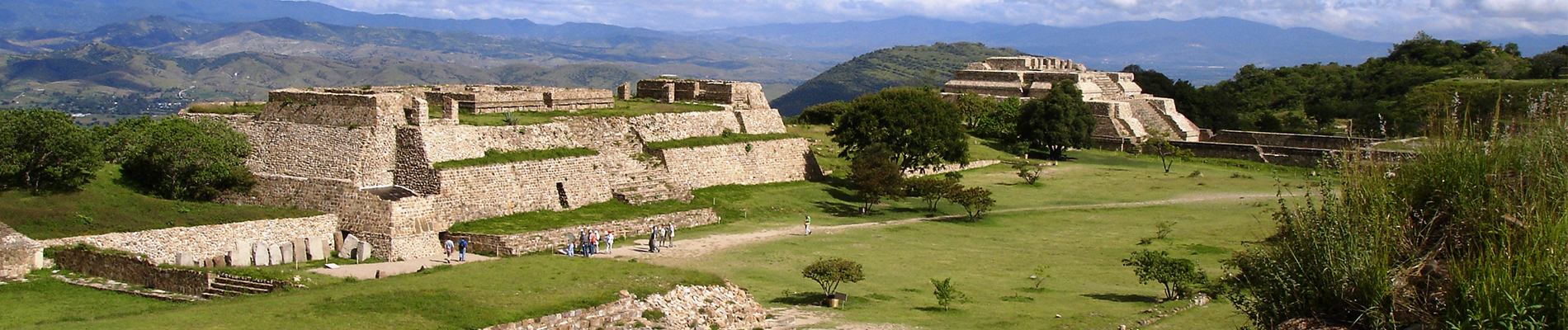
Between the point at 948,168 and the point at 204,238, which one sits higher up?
the point at 948,168

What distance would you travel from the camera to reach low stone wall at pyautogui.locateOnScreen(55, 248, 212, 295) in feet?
73.9

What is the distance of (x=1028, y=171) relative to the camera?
46.9 metres

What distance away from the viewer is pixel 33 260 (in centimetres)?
2298

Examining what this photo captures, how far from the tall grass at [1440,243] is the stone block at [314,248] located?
18254 mm

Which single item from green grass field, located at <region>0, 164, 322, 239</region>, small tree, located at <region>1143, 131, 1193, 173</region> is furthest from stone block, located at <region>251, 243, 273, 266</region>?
small tree, located at <region>1143, 131, 1193, 173</region>

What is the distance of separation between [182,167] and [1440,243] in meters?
24.6

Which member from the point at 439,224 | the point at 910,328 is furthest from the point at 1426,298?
the point at 439,224

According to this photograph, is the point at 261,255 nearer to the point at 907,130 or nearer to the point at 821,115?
the point at 907,130

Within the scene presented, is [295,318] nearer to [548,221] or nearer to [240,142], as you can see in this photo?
[548,221]

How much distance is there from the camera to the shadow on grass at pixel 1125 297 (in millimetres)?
24406

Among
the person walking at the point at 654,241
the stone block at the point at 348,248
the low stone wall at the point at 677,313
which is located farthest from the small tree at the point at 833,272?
the stone block at the point at 348,248

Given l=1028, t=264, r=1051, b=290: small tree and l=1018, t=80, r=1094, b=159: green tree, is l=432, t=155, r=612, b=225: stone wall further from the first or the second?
l=1018, t=80, r=1094, b=159: green tree

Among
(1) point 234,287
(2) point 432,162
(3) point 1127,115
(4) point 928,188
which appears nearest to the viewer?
(1) point 234,287

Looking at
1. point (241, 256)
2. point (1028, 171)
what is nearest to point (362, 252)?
point (241, 256)
